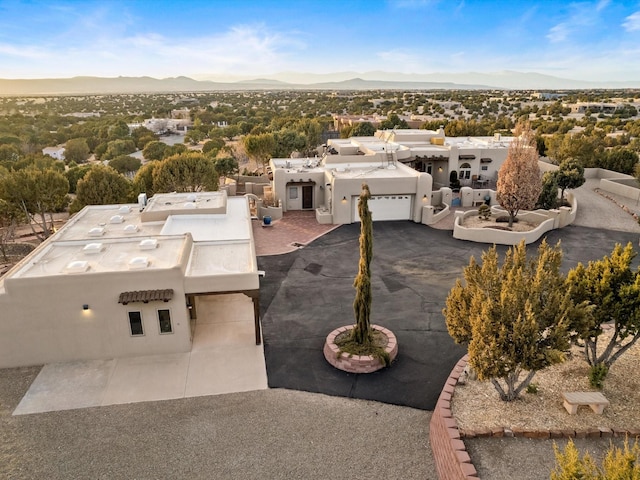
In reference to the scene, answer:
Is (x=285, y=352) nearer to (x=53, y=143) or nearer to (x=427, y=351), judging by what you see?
(x=427, y=351)

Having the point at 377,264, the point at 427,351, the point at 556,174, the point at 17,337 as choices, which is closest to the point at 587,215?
the point at 556,174

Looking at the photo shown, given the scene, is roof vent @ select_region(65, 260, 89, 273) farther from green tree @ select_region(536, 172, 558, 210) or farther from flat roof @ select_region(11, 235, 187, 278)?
green tree @ select_region(536, 172, 558, 210)

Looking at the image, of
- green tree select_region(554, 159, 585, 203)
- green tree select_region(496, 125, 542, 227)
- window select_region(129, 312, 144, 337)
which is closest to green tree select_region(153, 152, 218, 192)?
window select_region(129, 312, 144, 337)

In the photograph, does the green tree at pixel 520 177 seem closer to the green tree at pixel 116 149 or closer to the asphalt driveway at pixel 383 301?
the asphalt driveway at pixel 383 301

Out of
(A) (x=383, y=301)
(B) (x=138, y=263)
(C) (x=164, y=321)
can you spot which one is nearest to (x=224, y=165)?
(A) (x=383, y=301)

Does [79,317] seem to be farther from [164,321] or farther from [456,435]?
[456,435]

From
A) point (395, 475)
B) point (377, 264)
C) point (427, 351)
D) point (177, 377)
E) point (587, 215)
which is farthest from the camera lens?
point (587, 215)
